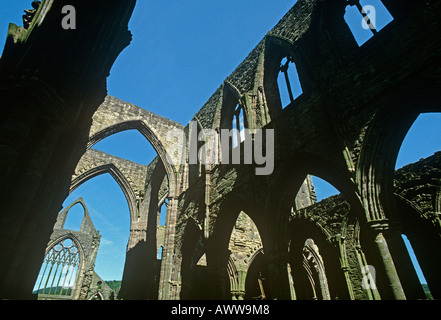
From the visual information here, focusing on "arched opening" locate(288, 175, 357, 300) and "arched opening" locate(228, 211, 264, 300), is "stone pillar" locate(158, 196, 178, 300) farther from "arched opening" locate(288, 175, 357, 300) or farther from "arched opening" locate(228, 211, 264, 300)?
"arched opening" locate(288, 175, 357, 300)

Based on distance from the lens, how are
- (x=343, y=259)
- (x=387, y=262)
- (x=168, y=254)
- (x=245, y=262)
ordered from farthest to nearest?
(x=245, y=262), (x=343, y=259), (x=168, y=254), (x=387, y=262)

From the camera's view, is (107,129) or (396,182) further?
(107,129)

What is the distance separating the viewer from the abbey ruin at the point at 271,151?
3.33m

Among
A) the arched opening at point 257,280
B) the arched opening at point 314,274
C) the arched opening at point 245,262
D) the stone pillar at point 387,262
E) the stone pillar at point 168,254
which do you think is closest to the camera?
the stone pillar at point 387,262

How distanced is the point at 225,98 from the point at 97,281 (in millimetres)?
20940

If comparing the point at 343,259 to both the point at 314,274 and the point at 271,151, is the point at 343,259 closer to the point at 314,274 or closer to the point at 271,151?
the point at 314,274

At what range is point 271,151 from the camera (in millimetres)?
6672

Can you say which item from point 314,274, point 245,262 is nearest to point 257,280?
point 245,262

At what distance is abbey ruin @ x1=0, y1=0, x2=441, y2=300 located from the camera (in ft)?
10.9

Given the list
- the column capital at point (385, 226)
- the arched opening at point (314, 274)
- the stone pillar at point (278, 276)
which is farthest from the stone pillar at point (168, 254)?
the column capital at point (385, 226)

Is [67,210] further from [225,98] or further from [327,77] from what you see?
[327,77]

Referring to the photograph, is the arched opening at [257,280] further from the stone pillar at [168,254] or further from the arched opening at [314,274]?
the stone pillar at [168,254]

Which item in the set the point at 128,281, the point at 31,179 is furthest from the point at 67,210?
the point at 31,179
